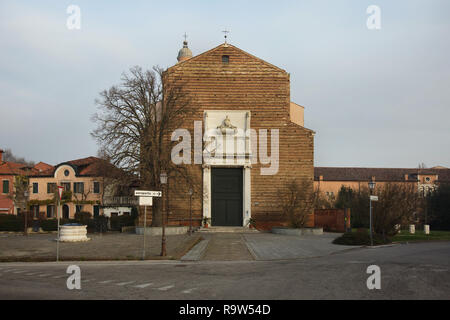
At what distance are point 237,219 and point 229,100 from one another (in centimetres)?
979

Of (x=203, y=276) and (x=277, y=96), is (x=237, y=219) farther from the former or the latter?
(x=203, y=276)

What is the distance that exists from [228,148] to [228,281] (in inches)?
975

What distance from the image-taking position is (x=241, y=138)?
36.3 m

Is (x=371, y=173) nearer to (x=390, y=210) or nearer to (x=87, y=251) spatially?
(x=390, y=210)

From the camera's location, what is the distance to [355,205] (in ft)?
112

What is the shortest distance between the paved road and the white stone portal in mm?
18877

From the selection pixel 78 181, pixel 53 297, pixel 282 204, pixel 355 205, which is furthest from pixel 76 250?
pixel 78 181

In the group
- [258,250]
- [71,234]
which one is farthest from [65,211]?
[258,250]

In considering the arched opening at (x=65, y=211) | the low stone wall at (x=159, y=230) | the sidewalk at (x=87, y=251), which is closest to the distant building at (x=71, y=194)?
the arched opening at (x=65, y=211)

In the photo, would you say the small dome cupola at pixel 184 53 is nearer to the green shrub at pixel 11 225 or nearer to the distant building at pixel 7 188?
the distant building at pixel 7 188

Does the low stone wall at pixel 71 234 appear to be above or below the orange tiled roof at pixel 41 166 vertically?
below

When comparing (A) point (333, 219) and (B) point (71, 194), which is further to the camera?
(B) point (71, 194)

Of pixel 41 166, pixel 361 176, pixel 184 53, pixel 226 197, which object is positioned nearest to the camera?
pixel 226 197

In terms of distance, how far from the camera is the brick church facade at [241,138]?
3581 centimetres
